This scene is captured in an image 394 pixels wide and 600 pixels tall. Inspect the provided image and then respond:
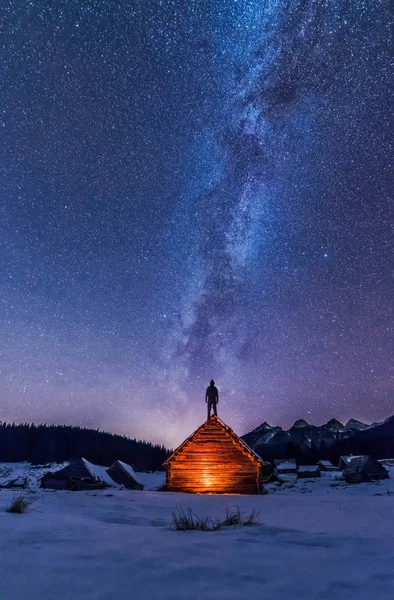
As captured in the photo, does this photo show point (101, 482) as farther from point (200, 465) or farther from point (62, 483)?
point (200, 465)

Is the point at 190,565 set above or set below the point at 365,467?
below

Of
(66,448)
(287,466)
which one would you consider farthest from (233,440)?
(66,448)

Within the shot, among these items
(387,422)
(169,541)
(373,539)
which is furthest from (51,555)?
(387,422)

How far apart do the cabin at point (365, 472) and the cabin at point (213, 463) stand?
71.0 ft

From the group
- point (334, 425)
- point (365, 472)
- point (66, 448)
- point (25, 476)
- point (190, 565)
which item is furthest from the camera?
point (334, 425)

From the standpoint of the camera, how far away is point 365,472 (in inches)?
1602

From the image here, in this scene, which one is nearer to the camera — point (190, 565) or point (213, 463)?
point (190, 565)

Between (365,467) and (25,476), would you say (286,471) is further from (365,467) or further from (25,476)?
(25,476)

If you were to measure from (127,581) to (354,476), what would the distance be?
145 ft

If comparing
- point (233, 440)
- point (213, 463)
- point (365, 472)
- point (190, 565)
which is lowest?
point (190, 565)

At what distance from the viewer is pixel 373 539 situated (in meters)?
4.89

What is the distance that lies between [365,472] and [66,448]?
91.0 m

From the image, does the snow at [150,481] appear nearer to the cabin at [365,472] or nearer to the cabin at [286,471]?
the cabin at [286,471]

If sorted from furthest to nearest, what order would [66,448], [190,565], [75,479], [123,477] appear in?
1. [66,448]
2. [123,477]
3. [75,479]
4. [190,565]
